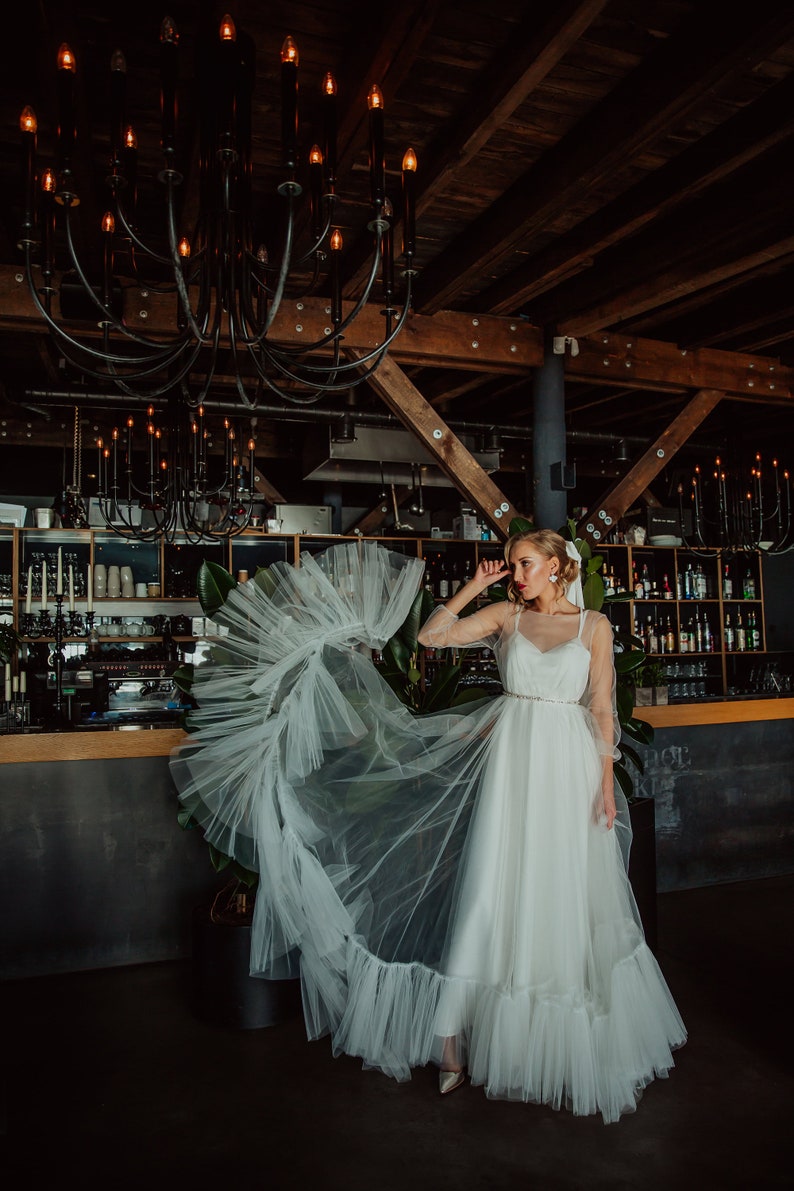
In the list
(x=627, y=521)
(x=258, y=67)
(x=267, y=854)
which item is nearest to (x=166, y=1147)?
(x=267, y=854)

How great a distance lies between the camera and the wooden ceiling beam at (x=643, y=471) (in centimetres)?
534

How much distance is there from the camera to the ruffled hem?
7.80ft

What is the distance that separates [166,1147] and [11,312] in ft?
11.7

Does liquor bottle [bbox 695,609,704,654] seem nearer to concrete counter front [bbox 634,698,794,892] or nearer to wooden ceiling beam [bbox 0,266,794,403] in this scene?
wooden ceiling beam [bbox 0,266,794,403]

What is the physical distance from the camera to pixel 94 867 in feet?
12.2

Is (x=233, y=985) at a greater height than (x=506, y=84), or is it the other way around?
(x=506, y=84)

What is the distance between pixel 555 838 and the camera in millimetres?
2545

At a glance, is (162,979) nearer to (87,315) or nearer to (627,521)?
(87,315)

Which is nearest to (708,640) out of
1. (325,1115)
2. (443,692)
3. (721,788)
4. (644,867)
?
(721,788)

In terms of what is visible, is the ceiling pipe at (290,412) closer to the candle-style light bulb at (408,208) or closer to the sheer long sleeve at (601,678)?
the candle-style light bulb at (408,208)

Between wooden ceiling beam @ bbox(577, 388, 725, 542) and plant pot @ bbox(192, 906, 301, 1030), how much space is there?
10.8ft

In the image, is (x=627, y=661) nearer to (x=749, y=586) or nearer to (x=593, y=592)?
(x=593, y=592)

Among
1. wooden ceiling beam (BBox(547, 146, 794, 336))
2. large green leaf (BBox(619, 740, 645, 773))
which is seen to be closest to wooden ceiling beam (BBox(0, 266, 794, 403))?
wooden ceiling beam (BBox(547, 146, 794, 336))

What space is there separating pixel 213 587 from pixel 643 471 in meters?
3.35
